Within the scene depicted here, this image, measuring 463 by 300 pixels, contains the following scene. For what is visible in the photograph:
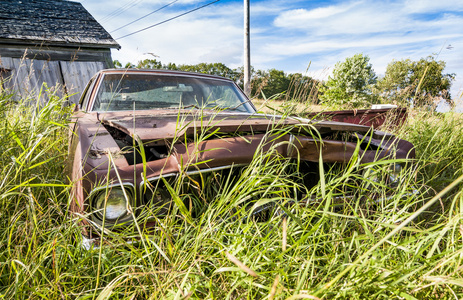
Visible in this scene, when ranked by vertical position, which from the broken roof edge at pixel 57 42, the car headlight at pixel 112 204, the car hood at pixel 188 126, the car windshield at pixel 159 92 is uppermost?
the broken roof edge at pixel 57 42

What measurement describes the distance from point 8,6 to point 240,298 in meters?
14.3

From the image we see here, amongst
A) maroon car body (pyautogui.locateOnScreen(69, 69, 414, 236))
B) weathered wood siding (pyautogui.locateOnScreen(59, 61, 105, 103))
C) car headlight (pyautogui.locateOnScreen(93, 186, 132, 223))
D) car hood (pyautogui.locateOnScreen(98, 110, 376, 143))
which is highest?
weathered wood siding (pyautogui.locateOnScreen(59, 61, 105, 103))

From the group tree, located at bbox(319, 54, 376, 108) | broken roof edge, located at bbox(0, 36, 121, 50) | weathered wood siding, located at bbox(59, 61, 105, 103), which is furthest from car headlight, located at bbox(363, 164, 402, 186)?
tree, located at bbox(319, 54, 376, 108)

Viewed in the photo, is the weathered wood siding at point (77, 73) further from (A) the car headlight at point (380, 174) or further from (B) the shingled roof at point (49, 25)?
(A) the car headlight at point (380, 174)

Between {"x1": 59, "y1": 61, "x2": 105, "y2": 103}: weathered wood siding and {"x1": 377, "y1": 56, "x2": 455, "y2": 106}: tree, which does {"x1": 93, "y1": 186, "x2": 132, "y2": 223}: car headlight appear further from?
{"x1": 59, "y1": 61, "x2": 105, "y2": 103}: weathered wood siding

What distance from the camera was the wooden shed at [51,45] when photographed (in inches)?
361

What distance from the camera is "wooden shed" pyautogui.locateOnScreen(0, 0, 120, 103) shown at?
30.1 ft

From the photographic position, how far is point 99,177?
1.27 meters

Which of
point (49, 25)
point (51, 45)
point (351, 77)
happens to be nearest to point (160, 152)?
point (51, 45)

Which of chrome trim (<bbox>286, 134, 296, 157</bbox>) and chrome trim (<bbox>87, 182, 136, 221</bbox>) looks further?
chrome trim (<bbox>286, 134, 296, 157</bbox>)

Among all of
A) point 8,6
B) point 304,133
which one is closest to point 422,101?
point 304,133

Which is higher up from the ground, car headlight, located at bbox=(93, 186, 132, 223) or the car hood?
the car hood

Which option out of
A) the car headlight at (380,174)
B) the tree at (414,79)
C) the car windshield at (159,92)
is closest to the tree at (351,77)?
the tree at (414,79)

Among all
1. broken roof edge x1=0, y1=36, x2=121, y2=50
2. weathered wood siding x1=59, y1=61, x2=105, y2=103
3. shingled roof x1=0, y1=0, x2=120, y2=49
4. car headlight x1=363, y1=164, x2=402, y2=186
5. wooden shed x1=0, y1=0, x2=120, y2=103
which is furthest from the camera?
weathered wood siding x1=59, y1=61, x2=105, y2=103
